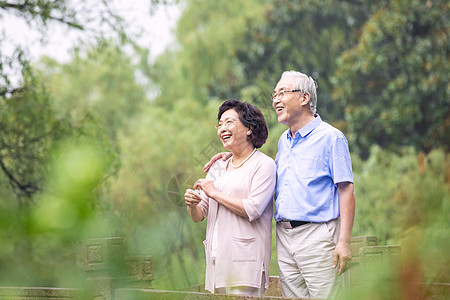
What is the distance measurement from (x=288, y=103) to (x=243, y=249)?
24.8 inches

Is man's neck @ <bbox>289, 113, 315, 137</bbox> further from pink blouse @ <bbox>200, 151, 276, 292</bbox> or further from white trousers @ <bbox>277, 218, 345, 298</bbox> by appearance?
white trousers @ <bbox>277, 218, 345, 298</bbox>

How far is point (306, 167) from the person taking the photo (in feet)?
8.71

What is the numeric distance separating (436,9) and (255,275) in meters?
11.2

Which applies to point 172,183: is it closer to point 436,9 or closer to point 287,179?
point 287,179

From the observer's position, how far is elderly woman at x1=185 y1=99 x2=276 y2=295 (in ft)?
8.37

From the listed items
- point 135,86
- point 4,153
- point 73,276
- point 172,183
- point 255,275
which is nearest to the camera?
point 73,276

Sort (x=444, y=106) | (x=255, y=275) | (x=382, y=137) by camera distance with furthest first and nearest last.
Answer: (x=382, y=137)
(x=444, y=106)
(x=255, y=275)

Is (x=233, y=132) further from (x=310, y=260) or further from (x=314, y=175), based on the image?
(x=310, y=260)

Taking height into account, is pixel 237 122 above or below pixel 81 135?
below

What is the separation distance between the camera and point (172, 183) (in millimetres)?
3021

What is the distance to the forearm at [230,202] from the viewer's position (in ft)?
8.27

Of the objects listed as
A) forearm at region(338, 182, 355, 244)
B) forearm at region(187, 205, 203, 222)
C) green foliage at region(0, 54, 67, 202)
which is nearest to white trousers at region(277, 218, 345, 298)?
forearm at region(338, 182, 355, 244)

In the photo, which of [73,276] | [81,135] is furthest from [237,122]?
[81,135]

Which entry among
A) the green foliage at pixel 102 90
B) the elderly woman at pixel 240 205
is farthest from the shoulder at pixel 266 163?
the green foliage at pixel 102 90
